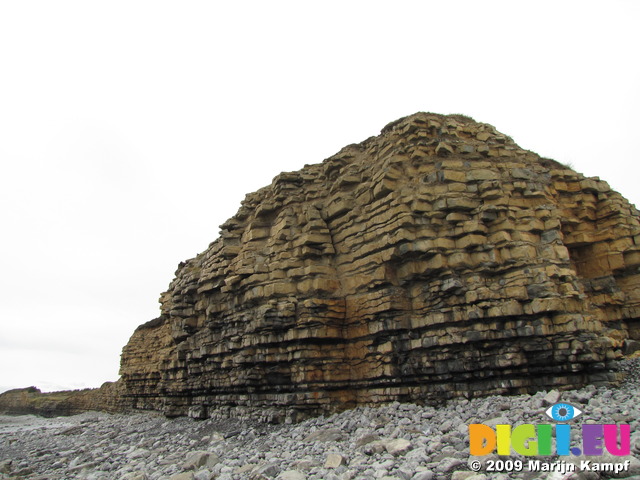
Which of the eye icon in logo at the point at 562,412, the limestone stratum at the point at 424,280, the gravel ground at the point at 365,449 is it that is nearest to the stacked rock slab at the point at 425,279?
the limestone stratum at the point at 424,280

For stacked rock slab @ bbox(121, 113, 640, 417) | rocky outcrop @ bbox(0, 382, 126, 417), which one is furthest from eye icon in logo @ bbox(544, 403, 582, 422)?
rocky outcrop @ bbox(0, 382, 126, 417)

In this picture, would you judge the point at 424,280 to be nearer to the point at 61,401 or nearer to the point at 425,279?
the point at 425,279

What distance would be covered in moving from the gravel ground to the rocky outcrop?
24549 mm

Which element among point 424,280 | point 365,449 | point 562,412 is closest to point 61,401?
point 424,280

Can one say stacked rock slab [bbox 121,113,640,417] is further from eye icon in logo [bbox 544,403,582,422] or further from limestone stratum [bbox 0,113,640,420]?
eye icon in logo [bbox 544,403,582,422]

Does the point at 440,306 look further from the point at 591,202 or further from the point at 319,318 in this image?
the point at 591,202

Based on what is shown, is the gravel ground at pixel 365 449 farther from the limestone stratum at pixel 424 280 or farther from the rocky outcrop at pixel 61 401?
the rocky outcrop at pixel 61 401

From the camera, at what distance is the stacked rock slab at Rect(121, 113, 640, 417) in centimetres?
969

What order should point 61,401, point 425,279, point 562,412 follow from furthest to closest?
point 61,401, point 425,279, point 562,412

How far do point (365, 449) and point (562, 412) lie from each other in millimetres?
3434

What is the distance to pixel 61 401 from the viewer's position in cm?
4650

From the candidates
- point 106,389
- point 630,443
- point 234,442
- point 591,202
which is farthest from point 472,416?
point 106,389

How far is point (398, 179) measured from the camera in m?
12.6

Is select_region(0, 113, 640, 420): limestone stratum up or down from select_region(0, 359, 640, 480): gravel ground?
up
